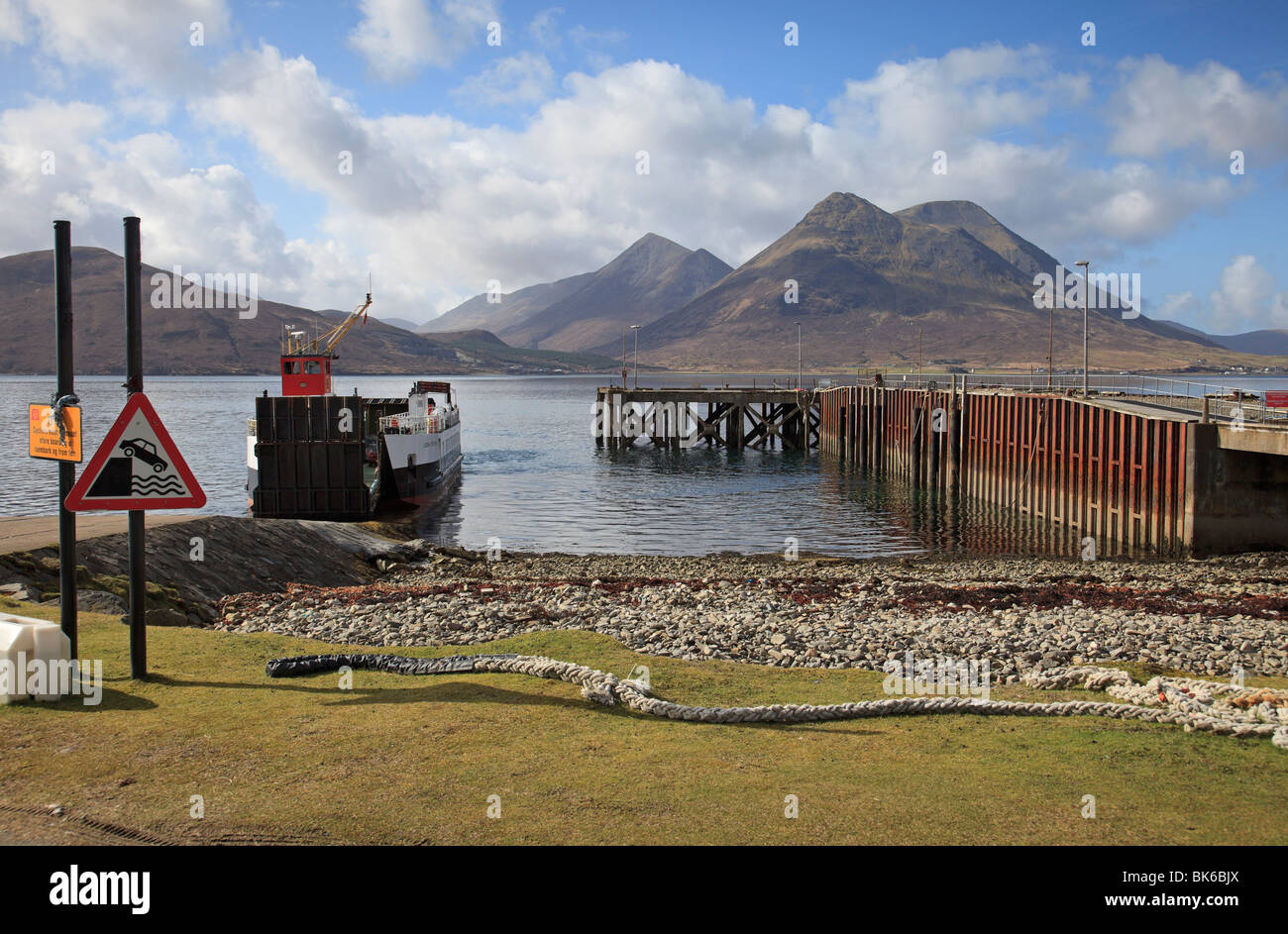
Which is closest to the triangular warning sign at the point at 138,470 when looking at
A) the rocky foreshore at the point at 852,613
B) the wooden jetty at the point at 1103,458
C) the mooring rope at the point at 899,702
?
the mooring rope at the point at 899,702

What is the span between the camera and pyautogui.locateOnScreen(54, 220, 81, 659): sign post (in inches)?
326

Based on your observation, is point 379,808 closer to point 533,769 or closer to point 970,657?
point 533,769

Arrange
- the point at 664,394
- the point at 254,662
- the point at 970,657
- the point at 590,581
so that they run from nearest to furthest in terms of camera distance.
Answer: the point at 254,662 < the point at 970,657 < the point at 590,581 < the point at 664,394

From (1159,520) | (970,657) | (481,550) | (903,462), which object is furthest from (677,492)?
(970,657)

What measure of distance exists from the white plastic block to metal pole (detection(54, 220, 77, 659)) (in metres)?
0.34

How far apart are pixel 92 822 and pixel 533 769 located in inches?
111

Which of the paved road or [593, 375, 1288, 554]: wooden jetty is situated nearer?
the paved road

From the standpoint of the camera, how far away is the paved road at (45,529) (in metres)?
16.6

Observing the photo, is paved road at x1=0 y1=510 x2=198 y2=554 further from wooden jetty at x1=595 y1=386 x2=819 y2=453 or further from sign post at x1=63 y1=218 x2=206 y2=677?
wooden jetty at x1=595 y1=386 x2=819 y2=453

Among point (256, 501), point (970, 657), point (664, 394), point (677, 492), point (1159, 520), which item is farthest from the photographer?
point (664, 394)

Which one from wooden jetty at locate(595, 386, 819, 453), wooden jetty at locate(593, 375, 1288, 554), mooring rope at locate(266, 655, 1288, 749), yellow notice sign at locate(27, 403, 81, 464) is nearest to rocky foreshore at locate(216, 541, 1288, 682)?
wooden jetty at locate(593, 375, 1288, 554)

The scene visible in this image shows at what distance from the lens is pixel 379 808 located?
603 cm

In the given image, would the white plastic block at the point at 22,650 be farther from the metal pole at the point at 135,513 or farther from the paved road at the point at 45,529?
the paved road at the point at 45,529

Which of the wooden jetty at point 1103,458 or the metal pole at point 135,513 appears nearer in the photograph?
the metal pole at point 135,513
